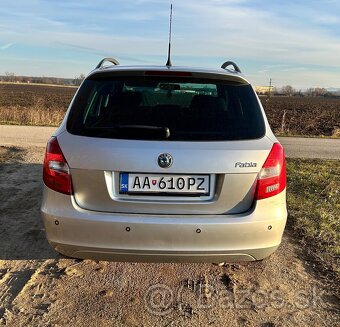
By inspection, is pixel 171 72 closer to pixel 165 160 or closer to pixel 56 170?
pixel 165 160

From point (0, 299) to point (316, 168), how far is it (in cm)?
691

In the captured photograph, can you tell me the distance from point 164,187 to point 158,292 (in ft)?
3.23

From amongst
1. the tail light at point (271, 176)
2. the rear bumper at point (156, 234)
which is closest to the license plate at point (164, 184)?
the rear bumper at point (156, 234)

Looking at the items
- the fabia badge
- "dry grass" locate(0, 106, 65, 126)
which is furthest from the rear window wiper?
"dry grass" locate(0, 106, 65, 126)

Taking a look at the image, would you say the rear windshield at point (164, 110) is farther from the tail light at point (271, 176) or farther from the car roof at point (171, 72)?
the tail light at point (271, 176)

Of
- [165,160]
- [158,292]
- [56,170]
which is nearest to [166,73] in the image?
[165,160]

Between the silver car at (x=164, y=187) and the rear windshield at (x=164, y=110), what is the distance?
0.01 metres

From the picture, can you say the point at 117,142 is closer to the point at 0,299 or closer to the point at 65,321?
the point at 65,321

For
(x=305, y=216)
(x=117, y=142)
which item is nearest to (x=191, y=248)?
(x=117, y=142)

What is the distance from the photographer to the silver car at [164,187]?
2.96 meters

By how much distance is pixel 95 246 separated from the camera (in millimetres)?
3027

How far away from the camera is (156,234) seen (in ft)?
9.75

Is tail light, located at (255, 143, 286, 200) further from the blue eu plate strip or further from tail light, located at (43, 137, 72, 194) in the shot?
tail light, located at (43, 137, 72, 194)

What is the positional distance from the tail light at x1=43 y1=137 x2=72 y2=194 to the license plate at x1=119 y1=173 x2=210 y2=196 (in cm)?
40
